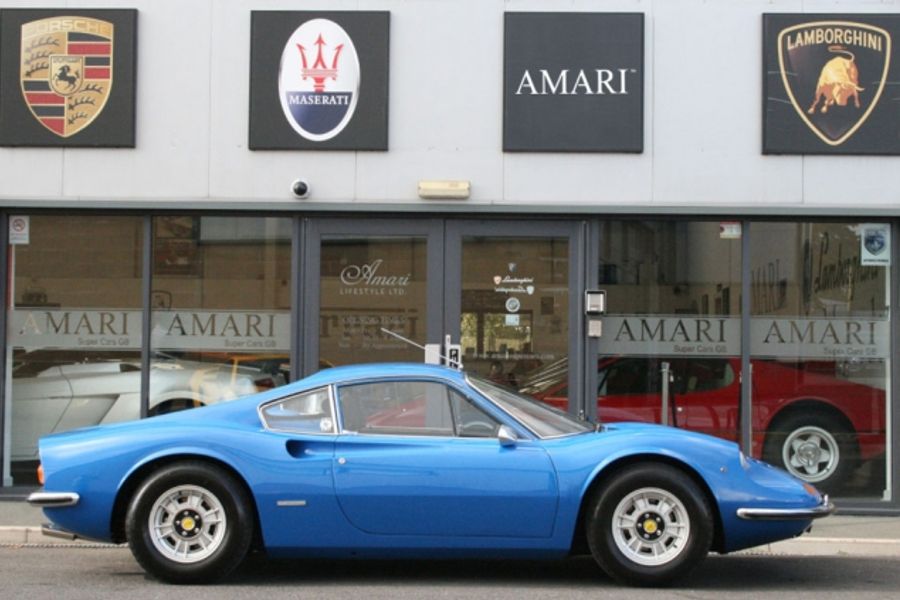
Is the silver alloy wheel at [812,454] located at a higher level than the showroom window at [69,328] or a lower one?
lower

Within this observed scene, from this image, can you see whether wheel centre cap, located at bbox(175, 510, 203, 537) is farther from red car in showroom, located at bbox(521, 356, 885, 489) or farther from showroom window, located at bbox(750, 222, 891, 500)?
showroom window, located at bbox(750, 222, 891, 500)

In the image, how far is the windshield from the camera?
696 cm

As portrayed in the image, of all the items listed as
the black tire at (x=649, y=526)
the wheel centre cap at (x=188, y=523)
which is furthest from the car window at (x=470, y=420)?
the wheel centre cap at (x=188, y=523)

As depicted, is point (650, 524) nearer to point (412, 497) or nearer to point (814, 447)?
point (412, 497)

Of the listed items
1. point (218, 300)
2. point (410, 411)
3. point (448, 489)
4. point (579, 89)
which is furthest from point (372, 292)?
point (448, 489)

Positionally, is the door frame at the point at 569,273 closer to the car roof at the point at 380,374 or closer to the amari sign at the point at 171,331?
the amari sign at the point at 171,331

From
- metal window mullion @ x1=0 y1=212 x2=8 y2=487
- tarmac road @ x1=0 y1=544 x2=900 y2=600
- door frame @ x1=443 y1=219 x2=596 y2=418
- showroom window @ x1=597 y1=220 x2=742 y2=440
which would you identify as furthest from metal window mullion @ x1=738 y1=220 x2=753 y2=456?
metal window mullion @ x1=0 y1=212 x2=8 y2=487

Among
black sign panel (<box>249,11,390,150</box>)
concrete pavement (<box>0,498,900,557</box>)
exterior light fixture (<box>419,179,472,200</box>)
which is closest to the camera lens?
concrete pavement (<box>0,498,900,557</box>)

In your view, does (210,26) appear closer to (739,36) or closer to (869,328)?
(739,36)

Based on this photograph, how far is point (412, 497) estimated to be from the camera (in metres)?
6.62

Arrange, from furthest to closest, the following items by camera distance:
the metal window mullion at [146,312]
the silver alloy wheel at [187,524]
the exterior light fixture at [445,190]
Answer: the metal window mullion at [146,312], the exterior light fixture at [445,190], the silver alloy wheel at [187,524]

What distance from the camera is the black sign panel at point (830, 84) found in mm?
10305

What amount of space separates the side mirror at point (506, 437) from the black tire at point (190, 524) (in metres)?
1.56

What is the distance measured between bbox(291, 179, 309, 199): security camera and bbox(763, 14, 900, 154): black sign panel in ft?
13.8
